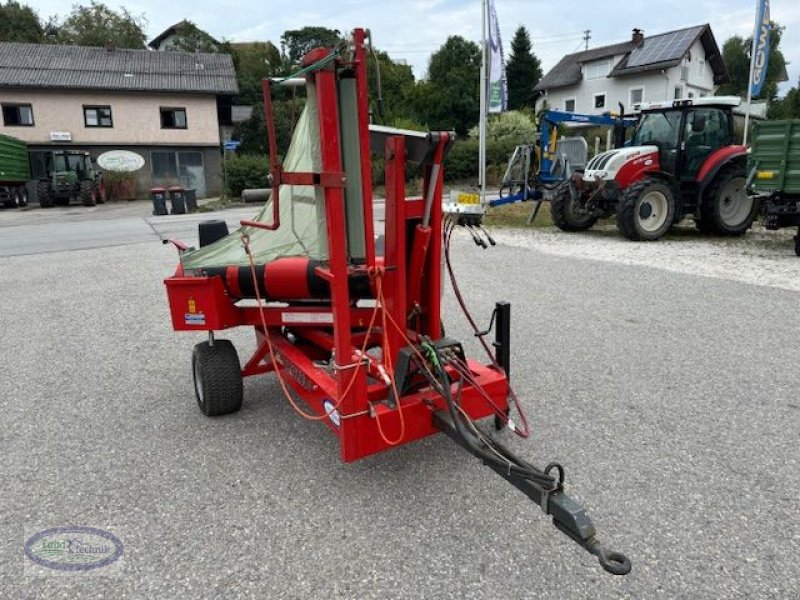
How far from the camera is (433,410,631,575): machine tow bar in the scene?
1.82 m

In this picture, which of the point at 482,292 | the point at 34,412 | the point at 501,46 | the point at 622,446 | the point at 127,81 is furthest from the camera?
the point at 127,81

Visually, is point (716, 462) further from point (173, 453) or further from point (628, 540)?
point (173, 453)

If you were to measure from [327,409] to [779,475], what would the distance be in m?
2.27

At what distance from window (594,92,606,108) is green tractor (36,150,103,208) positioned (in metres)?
33.4

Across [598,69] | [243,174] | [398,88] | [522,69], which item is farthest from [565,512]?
[522,69]

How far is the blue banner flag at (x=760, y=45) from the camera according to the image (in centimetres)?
1415

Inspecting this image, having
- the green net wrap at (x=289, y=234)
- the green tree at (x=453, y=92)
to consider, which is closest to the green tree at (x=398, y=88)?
the green tree at (x=453, y=92)

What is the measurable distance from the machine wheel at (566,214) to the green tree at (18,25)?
49841 mm

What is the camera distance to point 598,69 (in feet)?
139

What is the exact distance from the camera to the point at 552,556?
93.7 inches

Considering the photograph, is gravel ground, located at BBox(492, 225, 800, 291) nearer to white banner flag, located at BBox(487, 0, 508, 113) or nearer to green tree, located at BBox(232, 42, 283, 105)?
white banner flag, located at BBox(487, 0, 508, 113)

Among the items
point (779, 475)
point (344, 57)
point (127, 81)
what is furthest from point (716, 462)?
point (127, 81)

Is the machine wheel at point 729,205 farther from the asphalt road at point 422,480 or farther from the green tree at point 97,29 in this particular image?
the green tree at point 97,29

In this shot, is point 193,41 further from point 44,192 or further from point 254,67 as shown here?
point 44,192
